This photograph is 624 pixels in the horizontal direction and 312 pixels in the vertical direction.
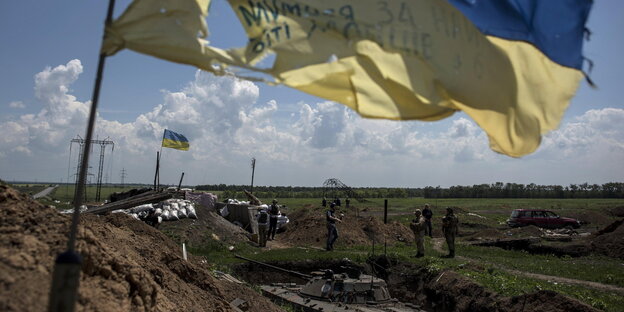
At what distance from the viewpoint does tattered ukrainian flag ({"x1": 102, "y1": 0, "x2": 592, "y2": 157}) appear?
3857 mm

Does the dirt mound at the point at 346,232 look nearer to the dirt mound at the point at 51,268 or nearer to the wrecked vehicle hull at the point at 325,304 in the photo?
the wrecked vehicle hull at the point at 325,304

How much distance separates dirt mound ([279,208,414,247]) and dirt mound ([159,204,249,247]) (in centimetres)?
292

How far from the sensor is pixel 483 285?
1352 centimetres

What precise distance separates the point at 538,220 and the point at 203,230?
21584mm

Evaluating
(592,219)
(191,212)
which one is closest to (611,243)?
(191,212)

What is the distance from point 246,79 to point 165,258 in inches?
223

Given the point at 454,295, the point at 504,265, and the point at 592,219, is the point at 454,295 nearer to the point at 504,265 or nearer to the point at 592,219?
the point at 504,265

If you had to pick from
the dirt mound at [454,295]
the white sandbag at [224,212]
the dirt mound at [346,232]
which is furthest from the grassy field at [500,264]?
the white sandbag at [224,212]

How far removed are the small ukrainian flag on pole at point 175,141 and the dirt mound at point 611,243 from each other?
73.1ft

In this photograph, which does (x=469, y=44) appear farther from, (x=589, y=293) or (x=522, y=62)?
(x=589, y=293)

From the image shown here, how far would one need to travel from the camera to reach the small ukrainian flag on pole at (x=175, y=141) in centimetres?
3117

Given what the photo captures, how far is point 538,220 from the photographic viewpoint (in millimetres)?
33062

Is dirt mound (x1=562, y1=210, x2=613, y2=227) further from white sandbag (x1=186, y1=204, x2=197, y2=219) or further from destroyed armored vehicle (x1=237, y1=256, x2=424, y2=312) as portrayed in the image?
destroyed armored vehicle (x1=237, y1=256, x2=424, y2=312)

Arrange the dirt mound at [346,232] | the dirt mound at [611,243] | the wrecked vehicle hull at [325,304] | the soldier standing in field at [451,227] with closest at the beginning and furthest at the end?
the wrecked vehicle hull at [325,304]
the soldier standing in field at [451,227]
the dirt mound at [611,243]
the dirt mound at [346,232]
